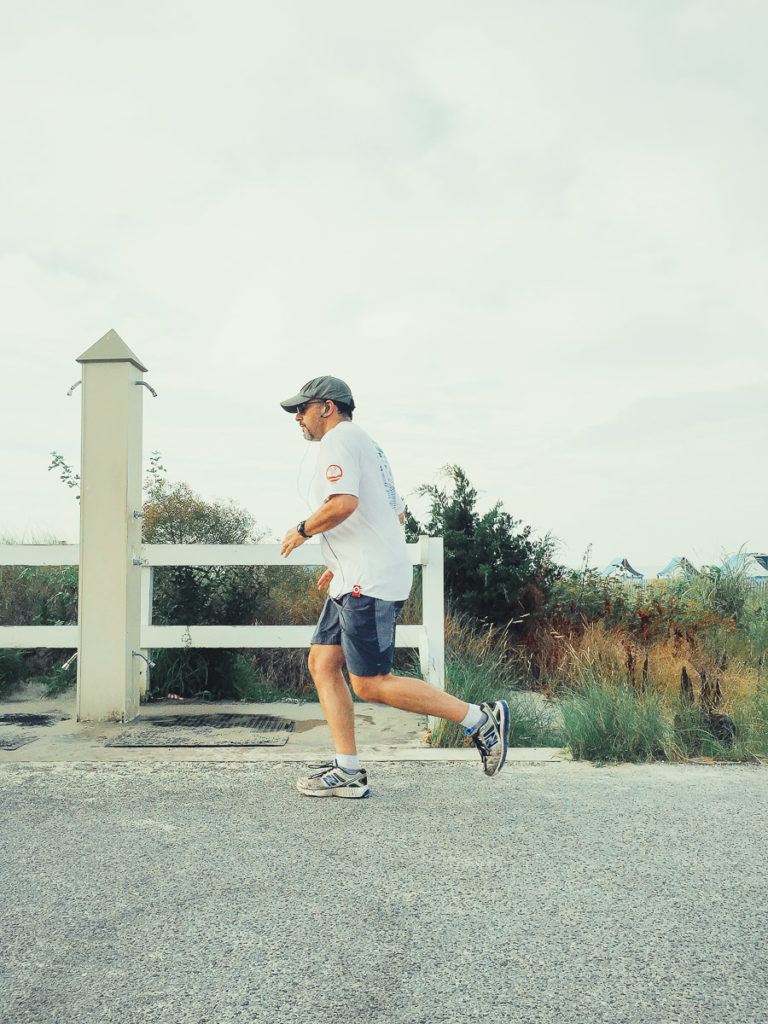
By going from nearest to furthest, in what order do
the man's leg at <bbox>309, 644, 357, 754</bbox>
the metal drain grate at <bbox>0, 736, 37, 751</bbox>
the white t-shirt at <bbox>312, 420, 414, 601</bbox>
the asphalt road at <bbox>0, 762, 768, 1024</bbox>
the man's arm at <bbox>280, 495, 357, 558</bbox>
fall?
the asphalt road at <bbox>0, 762, 768, 1024</bbox> < the man's arm at <bbox>280, 495, 357, 558</bbox> < the white t-shirt at <bbox>312, 420, 414, 601</bbox> < the man's leg at <bbox>309, 644, 357, 754</bbox> < the metal drain grate at <bbox>0, 736, 37, 751</bbox>

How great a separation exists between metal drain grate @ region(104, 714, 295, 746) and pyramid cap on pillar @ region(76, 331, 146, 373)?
2556 millimetres

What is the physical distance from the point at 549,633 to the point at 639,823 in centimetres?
566

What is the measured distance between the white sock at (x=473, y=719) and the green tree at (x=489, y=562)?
5214mm

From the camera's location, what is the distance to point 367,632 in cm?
436

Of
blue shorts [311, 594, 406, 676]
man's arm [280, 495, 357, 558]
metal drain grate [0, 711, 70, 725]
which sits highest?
man's arm [280, 495, 357, 558]

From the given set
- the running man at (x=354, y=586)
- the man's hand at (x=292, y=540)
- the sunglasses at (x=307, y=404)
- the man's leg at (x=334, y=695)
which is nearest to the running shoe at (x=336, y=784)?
the running man at (x=354, y=586)

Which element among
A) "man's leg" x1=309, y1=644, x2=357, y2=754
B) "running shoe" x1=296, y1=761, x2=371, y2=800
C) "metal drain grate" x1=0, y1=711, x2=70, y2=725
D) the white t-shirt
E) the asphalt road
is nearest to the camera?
the asphalt road

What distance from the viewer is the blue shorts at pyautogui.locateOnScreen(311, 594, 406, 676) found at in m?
4.35

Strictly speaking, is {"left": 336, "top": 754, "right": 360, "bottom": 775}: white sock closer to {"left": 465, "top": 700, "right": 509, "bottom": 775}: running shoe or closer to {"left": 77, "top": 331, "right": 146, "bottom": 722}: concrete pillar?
{"left": 465, "top": 700, "right": 509, "bottom": 775}: running shoe

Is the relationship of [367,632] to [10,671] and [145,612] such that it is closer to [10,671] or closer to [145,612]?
[145,612]

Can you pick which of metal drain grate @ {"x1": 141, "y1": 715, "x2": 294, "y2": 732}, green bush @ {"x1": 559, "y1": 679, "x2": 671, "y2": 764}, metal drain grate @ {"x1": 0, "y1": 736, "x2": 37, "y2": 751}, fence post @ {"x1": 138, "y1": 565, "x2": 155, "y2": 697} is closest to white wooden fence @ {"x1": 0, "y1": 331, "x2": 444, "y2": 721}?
metal drain grate @ {"x1": 141, "y1": 715, "x2": 294, "y2": 732}

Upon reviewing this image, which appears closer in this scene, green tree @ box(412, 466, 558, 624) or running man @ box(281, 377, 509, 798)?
running man @ box(281, 377, 509, 798)

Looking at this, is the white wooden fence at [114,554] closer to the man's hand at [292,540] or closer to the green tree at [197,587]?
the green tree at [197,587]

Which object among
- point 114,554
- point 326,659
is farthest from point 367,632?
point 114,554
